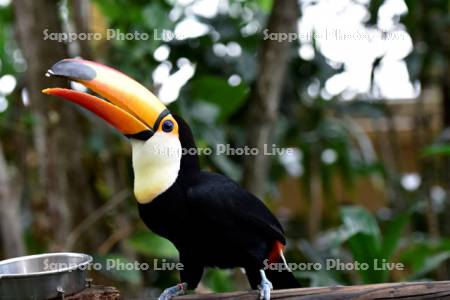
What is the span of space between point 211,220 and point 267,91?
83cm

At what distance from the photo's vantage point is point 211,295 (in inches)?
45.5

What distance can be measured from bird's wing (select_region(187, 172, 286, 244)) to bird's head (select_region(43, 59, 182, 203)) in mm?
64

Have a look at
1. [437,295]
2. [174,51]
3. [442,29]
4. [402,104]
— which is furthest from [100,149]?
[402,104]

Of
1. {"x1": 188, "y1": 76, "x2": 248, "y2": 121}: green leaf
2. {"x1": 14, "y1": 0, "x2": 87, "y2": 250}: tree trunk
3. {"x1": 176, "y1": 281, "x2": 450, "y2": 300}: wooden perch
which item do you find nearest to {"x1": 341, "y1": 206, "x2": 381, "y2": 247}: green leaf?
{"x1": 188, "y1": 76, "x2": 248, "y2": 121}: green leaf

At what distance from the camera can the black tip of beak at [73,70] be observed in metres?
1.08

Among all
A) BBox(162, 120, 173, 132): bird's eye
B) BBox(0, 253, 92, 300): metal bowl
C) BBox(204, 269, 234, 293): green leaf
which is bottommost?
BBox(204, 269, 234, 293): green leaf

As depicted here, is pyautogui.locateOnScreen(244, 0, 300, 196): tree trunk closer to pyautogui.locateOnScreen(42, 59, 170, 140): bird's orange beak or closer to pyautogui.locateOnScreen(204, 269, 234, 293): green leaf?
pyautogui.locateOnScreen(204, 269, 234, 293): green leaf

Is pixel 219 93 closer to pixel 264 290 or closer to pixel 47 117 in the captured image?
pixel 47 117

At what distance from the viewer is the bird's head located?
1124mm

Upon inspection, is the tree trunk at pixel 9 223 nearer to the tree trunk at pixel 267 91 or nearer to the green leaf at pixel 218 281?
the green leaf at pixel 218 281

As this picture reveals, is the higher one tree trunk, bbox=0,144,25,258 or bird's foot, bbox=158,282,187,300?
tree trunk, bbox=0,144,25,258

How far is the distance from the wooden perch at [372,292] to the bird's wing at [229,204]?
0.50 feet

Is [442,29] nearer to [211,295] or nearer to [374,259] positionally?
[374,259]

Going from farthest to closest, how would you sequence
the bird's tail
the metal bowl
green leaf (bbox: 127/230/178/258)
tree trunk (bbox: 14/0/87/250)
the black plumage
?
tree trunk (bbox: 14/0/87/250)
green leaf (bbox: 127/230/178/258)
the bird's tail
the black plumage
the metal bowl
